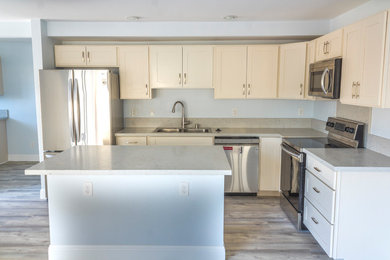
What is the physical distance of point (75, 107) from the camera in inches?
152

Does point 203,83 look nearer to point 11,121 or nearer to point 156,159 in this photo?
point 156,159

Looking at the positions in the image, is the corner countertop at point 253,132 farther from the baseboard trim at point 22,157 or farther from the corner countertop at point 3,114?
the corner countertop at point 3,114

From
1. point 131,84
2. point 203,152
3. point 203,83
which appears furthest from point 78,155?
point 203,83

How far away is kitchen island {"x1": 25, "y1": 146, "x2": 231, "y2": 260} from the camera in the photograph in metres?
2.50

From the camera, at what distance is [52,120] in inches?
154

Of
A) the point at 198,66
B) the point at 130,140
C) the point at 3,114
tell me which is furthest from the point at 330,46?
the point at 3,114

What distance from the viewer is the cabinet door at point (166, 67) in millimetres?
4250

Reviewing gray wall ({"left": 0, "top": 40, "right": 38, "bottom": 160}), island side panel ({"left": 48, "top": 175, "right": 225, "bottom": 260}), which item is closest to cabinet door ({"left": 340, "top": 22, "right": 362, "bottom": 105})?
island side panel ({"left": 48, "top": 175, "right": 225, "bottom": 260})

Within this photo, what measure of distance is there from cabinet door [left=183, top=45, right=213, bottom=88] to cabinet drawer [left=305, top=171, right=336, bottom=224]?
78.2 inches

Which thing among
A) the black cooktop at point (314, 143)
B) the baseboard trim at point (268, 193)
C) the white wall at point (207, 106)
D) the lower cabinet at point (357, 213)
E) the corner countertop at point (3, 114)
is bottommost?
the baseboard trim at point (268, 193)

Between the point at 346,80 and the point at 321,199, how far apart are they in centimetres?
115

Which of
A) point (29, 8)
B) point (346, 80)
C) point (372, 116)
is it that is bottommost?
point (372, 116)

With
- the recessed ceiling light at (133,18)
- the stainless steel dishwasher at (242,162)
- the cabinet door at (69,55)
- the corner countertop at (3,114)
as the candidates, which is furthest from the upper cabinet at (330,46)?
the corner countertop at (3,114)

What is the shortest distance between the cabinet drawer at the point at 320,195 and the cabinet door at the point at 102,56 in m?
2.96
